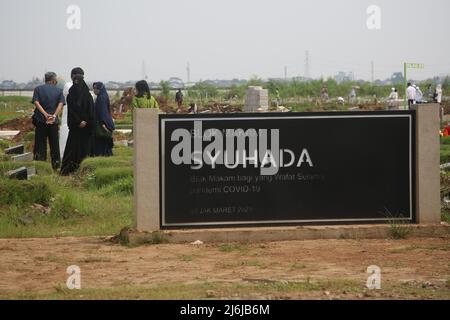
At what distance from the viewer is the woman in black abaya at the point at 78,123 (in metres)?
19.9

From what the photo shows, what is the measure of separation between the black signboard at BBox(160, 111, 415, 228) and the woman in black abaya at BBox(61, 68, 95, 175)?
22.9 feet

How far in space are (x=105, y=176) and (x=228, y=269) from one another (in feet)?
26.3

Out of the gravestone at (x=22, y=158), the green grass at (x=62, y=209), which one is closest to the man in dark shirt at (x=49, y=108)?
the gravestone at (x=22, y=158)

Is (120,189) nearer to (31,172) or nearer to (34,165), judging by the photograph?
(31,172)

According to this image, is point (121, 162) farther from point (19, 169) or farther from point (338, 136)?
point (338, 136)

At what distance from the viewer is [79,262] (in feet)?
38.8

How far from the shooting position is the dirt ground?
32.4 ft

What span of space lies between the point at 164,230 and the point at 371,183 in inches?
107

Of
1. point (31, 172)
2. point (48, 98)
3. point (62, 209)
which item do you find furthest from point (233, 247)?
point (48, 98)

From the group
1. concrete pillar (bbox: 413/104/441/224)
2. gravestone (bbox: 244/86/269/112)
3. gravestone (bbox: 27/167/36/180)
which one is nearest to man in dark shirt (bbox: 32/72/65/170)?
gravestone (bbox: 27/167/36/180)

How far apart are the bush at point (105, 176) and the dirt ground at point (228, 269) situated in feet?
17.3

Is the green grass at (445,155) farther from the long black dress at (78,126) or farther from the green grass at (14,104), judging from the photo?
the green grass at (14,104)

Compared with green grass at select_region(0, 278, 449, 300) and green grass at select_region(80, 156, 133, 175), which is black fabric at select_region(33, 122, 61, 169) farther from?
green grass at select_region(0, 278, 449, 300)
